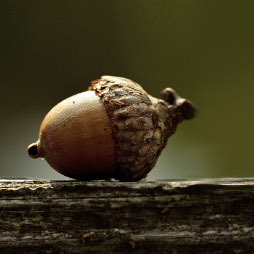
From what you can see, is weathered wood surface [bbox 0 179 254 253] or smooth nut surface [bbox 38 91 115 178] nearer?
weathered wood surface [bbox 0 179 254 253]

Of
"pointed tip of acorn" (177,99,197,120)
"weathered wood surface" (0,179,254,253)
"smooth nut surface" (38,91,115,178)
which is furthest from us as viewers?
"pointed tip of acorn" (177,99,197,120)

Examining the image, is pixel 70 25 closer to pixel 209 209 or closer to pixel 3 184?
pixel 3 184

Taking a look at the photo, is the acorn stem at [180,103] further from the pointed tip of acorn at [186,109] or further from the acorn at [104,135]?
the acorn at [104,135]

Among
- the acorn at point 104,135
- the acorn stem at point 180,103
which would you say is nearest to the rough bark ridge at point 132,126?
the acorn at point 104,135

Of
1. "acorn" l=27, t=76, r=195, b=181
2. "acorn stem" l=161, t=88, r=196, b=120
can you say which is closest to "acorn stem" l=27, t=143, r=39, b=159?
"acorn" l=27, t=76, r=195, b=181

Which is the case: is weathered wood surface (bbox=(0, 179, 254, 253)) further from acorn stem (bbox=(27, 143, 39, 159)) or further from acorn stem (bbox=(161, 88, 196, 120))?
acorn stem (bbox=(161, 88, 196, 120))

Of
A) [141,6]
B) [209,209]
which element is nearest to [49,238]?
[209,209]
